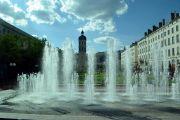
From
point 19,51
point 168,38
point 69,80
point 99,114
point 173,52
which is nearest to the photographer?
point 99,114

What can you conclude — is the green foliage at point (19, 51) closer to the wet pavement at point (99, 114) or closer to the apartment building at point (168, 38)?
the apartment building at point (168, 38)

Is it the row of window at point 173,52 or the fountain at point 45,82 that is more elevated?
the row of window at point 173,52

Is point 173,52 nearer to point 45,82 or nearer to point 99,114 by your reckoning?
point 45,82

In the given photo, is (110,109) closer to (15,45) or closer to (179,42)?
(15,45)

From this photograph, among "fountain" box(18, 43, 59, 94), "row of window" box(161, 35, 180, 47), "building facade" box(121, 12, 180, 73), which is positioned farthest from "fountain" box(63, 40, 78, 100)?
"row of window" box(161, 35, 180, 47)

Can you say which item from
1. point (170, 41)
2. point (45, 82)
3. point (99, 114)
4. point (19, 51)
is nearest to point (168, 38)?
point (170, 41)

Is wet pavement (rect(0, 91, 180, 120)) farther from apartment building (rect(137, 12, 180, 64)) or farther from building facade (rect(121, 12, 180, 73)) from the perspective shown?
apartment building (rect(137, 12, 180, 64))

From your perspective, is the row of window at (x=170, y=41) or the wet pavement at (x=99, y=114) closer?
the wet pavement at (x=99, y=114)

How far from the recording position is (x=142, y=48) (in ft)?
363

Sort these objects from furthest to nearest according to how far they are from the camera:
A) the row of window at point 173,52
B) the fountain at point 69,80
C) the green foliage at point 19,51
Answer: the row of window at point 173,52 < the green foliage at point 19,51 < the fountain at point 69,80

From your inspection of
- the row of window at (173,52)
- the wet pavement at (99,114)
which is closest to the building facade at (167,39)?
the row of window at (173,52)

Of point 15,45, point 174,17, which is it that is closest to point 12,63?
point 15,45

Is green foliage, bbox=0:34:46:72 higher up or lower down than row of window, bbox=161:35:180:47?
lower down

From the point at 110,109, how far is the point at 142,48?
318ft
